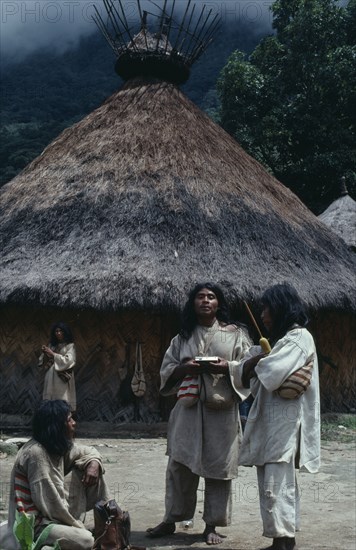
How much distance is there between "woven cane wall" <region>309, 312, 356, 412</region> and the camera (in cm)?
1053

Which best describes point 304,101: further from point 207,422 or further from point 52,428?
point 52,428

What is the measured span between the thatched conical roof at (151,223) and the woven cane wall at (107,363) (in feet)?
2.16

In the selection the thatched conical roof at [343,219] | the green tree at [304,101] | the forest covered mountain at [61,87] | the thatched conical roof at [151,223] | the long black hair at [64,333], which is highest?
the forest covered mountain at [61,87]

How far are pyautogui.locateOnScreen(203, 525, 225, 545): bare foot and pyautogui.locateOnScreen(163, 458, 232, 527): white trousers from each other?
1.5 inches

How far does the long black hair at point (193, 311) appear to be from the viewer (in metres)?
4.33

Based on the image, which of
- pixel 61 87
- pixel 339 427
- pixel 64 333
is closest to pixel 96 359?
pixel 64 333

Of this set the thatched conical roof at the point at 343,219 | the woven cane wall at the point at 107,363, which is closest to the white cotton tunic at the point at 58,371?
the woven cane wall at the point at 107,363

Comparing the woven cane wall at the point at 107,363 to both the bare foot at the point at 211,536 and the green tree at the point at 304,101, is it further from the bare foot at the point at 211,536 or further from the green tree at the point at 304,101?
the green tree at the point at 304,101

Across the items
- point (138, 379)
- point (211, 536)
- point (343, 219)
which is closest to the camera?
point (211, 536)

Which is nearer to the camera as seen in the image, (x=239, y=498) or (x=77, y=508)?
(x=77, y=508)

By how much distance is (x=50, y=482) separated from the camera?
3.38m

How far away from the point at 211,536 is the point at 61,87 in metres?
42.4

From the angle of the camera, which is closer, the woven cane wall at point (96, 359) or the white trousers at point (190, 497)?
the white trousers at point (190, 497)

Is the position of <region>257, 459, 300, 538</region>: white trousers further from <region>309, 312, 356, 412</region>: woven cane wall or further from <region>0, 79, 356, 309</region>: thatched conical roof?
<region>309, 312, 356, 412</region>: woven cane wall
